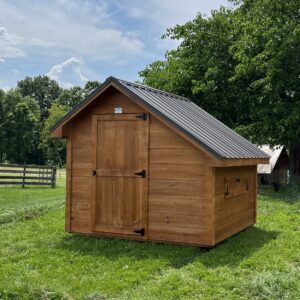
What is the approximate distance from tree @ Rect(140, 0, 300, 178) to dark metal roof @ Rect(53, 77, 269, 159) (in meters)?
9.18

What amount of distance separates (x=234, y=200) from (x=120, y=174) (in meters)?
2.52

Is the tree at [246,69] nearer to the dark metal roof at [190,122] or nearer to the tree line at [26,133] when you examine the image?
the dark metal roof at [190,122]

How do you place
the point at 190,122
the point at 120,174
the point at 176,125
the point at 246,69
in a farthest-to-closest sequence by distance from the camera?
the point at 246,69
the point at 190,122
the point at 120,174
the point at 176,125

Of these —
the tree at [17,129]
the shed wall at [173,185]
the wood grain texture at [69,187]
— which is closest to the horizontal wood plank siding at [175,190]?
the shed wall at [173,185]

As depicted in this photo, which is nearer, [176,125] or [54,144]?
[176,125]

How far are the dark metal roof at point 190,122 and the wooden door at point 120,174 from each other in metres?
0.46

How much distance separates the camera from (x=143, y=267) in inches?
293

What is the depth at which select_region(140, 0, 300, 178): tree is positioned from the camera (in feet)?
63.7

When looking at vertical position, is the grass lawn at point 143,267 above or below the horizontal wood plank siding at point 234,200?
below

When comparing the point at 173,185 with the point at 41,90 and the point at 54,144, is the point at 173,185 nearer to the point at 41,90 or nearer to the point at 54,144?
the point at 54,144

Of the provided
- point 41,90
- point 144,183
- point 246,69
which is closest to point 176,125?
point 144,183

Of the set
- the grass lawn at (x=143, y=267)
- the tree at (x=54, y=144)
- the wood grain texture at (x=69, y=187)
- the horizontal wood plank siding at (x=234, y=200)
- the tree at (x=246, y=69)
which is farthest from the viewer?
the tree at (x=54, y=144)

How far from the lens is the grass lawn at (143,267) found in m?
6.07

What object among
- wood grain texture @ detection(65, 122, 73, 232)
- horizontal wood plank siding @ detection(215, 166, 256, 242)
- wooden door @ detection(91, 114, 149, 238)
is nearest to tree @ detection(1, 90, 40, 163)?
wood grain texture @ detection(65, 122, 73, 232)
